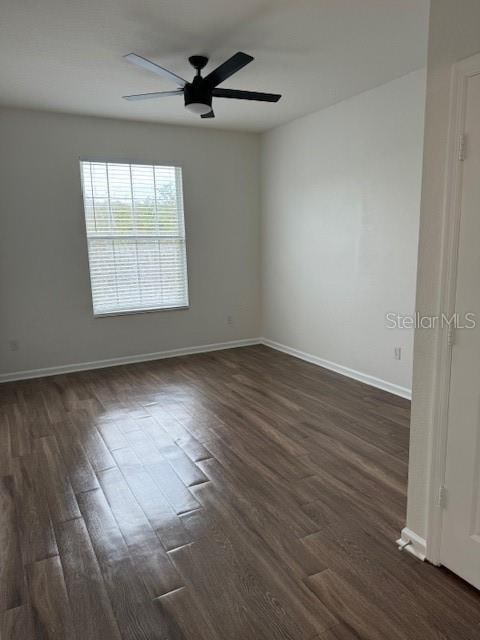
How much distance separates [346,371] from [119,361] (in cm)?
269

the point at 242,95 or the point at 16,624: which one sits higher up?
the point at 242,95

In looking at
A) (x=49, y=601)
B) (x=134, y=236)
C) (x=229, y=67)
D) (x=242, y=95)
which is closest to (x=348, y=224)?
(x=242, y=95)

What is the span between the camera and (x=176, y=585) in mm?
1825

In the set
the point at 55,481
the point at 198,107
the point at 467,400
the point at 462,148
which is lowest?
the point at 55,481

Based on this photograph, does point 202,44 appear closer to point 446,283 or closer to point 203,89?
point 203,89

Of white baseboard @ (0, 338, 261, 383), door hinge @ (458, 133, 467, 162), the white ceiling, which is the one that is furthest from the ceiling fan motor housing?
white baseboard @ (0, 338, 261, 383)

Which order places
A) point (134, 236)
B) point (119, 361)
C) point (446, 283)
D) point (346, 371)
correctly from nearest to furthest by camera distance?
point (446, 283), point (346, 371), point (134, 236), point (119, 361)

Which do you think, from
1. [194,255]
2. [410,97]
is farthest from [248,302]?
[410,97]

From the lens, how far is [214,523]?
222 centimetres

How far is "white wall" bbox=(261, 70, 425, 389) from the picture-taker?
3.75 m

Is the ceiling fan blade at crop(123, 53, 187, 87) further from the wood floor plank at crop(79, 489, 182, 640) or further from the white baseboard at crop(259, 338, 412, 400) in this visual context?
the white baseboard at crop(259, 338, 412, 400)

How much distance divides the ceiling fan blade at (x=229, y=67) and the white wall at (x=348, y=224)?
170 cm

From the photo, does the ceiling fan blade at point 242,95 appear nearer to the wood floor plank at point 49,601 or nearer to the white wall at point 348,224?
the white wall at point 348,224

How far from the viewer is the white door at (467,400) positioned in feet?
5.26
